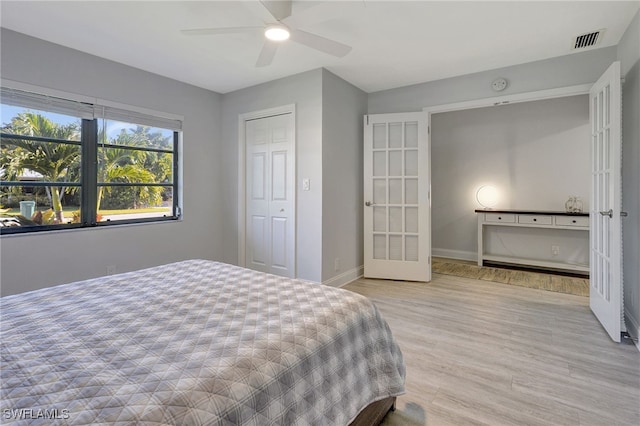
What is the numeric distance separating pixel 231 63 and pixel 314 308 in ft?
9.39

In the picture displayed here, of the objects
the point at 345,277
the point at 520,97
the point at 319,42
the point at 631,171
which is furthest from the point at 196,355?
the point at 520,97

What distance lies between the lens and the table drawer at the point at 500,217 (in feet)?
14.7

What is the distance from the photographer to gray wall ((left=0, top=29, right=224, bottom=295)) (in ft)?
8.63

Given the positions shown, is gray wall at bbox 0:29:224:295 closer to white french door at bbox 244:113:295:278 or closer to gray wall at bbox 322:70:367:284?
white french door at bbox 244:113:295:278

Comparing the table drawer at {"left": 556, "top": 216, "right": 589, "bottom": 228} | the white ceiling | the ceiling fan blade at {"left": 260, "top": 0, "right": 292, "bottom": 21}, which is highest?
the white ceiling

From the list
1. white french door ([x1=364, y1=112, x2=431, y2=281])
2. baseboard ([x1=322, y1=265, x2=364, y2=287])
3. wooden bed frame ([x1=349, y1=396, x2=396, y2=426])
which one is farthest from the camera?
white french door ([x1=364, y1=112, x2=431, y2=281])

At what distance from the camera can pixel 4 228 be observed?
104 inches

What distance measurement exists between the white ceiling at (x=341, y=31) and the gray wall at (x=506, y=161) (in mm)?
1804

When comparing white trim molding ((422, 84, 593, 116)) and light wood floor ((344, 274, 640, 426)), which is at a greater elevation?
white trim molding ((422, 84, 593, 116))

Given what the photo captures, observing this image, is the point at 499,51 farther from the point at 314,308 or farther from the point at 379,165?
the point at 314,308

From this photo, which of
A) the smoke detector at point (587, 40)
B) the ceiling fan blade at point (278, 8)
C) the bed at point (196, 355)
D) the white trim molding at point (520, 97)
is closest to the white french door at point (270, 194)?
the ceiling fan blade at point (278, 8)

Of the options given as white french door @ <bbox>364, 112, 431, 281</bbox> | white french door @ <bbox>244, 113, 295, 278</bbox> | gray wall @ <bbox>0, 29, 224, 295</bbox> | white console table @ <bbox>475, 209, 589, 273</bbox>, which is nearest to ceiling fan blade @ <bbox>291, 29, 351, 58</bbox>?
white french door @ <bbox>244, 113, 295, 278</bbox>

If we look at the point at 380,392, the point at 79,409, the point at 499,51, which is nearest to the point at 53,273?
the point at 79,409

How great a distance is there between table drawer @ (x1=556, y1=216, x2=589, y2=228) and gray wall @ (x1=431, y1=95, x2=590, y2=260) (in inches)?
17.5
